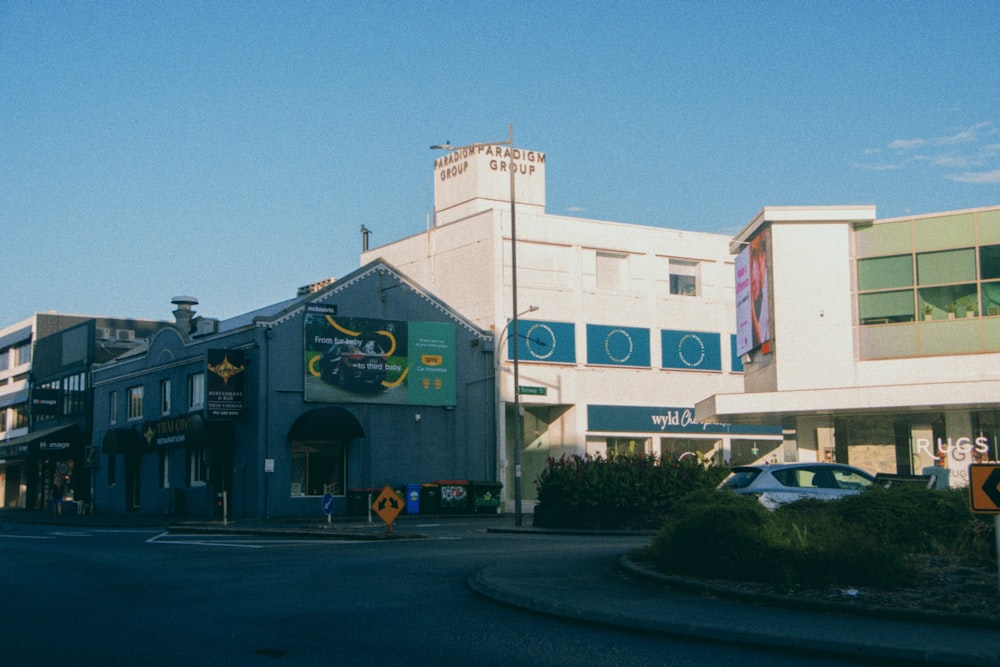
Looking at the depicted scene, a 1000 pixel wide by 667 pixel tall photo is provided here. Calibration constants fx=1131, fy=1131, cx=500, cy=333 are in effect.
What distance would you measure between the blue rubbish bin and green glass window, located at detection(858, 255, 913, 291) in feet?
60.9

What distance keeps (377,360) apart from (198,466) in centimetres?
874

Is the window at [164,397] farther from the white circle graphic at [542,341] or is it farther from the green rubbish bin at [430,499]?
the white circle graphic at [542,341]

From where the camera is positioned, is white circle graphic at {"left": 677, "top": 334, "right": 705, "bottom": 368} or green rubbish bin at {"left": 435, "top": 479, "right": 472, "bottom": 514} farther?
white circle graphic at {"left": 677, "top": 334, "right": 705, "bottom": 368}

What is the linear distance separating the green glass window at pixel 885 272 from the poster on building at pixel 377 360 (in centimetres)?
1946

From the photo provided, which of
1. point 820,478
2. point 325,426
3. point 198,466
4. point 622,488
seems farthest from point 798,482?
point 198,466

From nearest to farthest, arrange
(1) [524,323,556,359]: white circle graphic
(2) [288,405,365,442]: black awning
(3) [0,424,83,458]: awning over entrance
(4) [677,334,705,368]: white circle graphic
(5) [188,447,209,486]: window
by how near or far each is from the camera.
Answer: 1. (2) [288,405,365,442]: black awning
2. (5) [188,447,209,486]: window
3. (1) [524,323,556,359]: white circle graphic
4. (4) [677,334,705,368]: white circle graphic
5. (3) [0,424,83,458]: awning over entrance

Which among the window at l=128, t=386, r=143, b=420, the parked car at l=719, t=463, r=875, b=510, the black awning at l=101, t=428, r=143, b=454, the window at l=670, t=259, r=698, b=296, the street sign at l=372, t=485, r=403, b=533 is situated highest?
the window at l=670, t=259, r=698, b=296

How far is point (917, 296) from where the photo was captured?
30.0 metres

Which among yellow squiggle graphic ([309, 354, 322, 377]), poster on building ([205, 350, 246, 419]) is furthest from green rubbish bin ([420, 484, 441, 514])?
poster on building ([205, 350, 246, 419])

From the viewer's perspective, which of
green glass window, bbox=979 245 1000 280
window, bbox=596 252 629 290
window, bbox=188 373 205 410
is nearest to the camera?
green glass window, bbox=979 245 1000 280

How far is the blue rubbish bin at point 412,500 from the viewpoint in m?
42.1

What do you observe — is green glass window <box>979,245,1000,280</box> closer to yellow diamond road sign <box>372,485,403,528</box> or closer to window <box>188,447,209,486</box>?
yellow diamond road sign <box>372,485,403,528</box>

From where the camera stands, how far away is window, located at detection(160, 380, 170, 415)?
4822 centimetres

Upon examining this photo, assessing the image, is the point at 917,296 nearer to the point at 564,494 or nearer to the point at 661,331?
the point at 564,494
